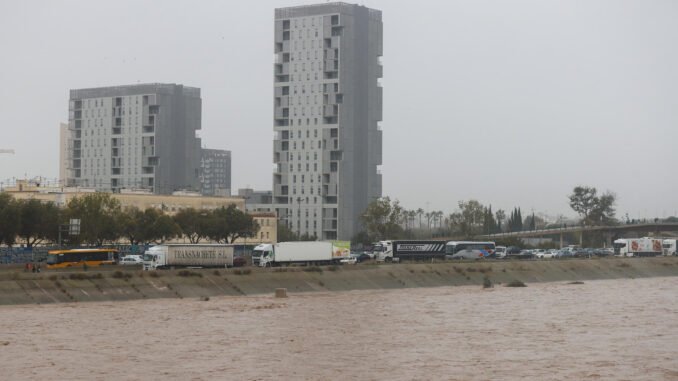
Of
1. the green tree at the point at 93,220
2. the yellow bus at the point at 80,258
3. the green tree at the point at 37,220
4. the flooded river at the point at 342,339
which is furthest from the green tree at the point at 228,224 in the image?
the flooded river at the point at 342,339

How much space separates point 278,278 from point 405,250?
35.1m

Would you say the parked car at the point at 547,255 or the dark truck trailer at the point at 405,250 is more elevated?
the dark truck trailer at the point at 405,250

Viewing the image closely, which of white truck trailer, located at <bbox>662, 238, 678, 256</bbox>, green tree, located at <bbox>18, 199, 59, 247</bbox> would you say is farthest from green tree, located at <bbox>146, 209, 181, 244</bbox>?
white truck trailer, located at <bbox>662, 238, 678, 256</bbox>

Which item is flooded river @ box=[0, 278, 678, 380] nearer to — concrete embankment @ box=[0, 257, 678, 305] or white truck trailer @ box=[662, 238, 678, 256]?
concrete embankment @ box=[0, 257, 678, 305]

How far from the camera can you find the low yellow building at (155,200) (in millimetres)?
154500

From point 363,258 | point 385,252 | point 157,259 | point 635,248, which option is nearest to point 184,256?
point 157,259

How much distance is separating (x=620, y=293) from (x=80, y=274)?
54.6 metres

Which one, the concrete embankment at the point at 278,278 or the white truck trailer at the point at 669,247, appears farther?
the white truck trailer at the point at 669,247

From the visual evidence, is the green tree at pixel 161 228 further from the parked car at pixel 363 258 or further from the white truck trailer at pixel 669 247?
the white truck trailer at pixel 669 247

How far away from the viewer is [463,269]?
109 m

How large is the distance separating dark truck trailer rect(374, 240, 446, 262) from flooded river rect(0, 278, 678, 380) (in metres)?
36.6

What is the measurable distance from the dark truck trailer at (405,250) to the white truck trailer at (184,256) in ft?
104

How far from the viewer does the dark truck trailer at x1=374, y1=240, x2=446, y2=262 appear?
120 m

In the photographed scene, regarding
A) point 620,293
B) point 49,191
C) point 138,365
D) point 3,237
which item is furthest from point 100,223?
point 138,365
